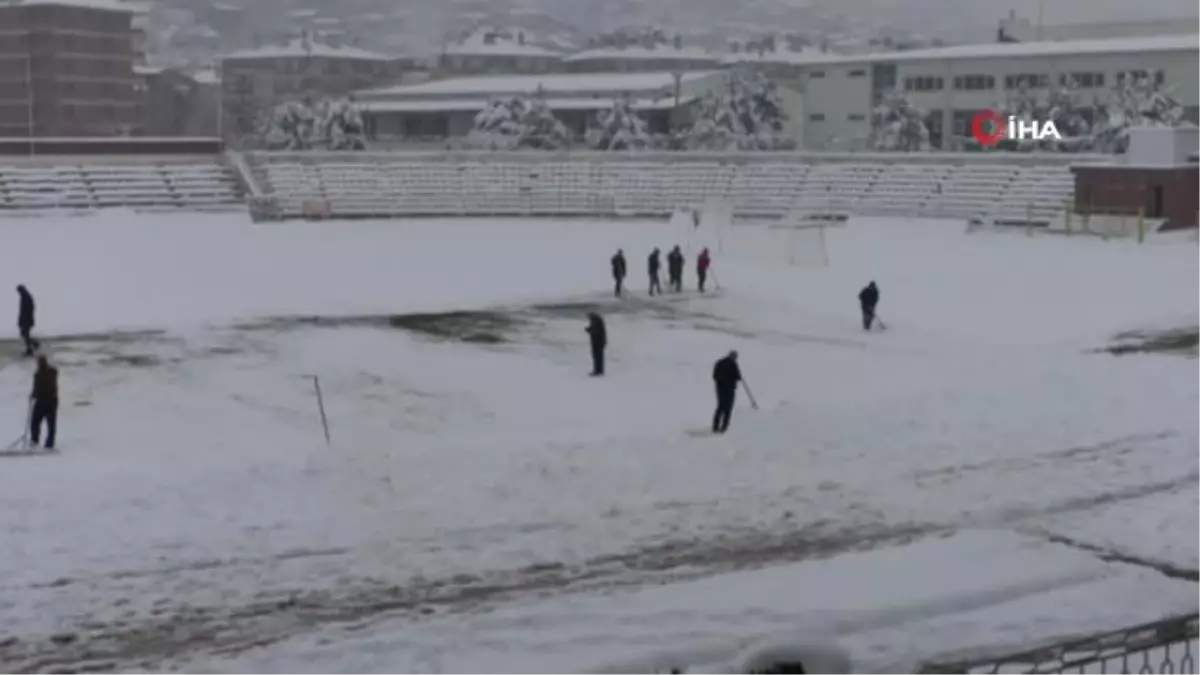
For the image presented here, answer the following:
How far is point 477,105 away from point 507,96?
4999 millimetres

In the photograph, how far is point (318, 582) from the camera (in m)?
13.1

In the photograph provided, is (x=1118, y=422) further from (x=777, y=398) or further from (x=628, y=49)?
(x=628, y=49)

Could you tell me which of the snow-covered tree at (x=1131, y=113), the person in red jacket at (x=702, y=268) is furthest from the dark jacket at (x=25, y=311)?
the snow-covered tree at (x=1131, y=113)

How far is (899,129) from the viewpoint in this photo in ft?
273

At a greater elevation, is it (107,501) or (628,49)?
(628,49)

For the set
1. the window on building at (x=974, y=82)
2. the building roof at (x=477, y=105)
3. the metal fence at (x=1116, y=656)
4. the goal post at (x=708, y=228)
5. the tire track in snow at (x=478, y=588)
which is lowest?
the tire track in snow at (x=478, y=588)

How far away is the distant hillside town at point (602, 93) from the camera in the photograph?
83.9 m

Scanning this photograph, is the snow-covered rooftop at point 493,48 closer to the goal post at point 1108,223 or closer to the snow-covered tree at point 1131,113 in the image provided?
the snow-covered tree at point 1131,113

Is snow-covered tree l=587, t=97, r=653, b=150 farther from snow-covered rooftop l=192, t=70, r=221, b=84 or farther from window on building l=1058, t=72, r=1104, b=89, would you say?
snow-covered rooftop l=192, t=70, r=221, b=84

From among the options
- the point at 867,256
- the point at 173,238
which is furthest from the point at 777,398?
the point at 173,238

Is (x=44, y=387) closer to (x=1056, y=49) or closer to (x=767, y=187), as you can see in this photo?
(x=767, y=187)

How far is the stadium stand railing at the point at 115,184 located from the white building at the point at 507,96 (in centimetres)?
3394

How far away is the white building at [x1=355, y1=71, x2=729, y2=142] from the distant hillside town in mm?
151

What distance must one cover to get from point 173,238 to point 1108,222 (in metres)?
30.6
